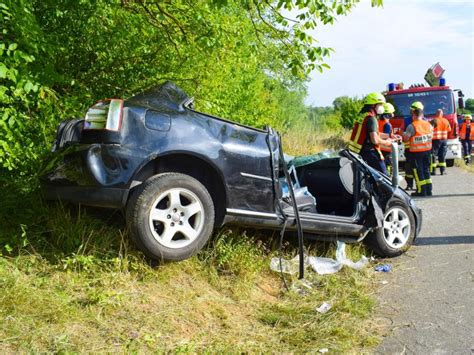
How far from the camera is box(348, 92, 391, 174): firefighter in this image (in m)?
8.10

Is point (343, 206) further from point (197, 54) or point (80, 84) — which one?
point (80, 84)

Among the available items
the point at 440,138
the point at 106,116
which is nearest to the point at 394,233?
the point at 106,116

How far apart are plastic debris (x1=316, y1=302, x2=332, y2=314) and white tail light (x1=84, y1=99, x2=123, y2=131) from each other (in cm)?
219

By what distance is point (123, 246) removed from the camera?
14.3 ft

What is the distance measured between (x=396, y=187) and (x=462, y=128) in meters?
15.9

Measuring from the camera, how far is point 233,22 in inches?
265

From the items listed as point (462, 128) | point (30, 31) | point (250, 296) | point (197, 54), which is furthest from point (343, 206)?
point (462, 128)

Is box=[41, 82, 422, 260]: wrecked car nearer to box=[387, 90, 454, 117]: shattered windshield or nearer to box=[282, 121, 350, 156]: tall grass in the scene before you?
box=[282, 121, 350, 156]: tall grass

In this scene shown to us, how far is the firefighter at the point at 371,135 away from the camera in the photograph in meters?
8.10

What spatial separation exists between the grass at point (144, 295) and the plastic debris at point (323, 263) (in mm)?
82

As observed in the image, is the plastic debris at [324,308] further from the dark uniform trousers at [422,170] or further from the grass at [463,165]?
the grass at [463,165]

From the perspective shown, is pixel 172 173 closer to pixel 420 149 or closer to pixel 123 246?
pixel 123 246

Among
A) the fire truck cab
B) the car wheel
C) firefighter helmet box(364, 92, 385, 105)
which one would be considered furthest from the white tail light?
the fire truck cab

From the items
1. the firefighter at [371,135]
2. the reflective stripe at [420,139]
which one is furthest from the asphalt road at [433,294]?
the reflective stripe at [420,139]
